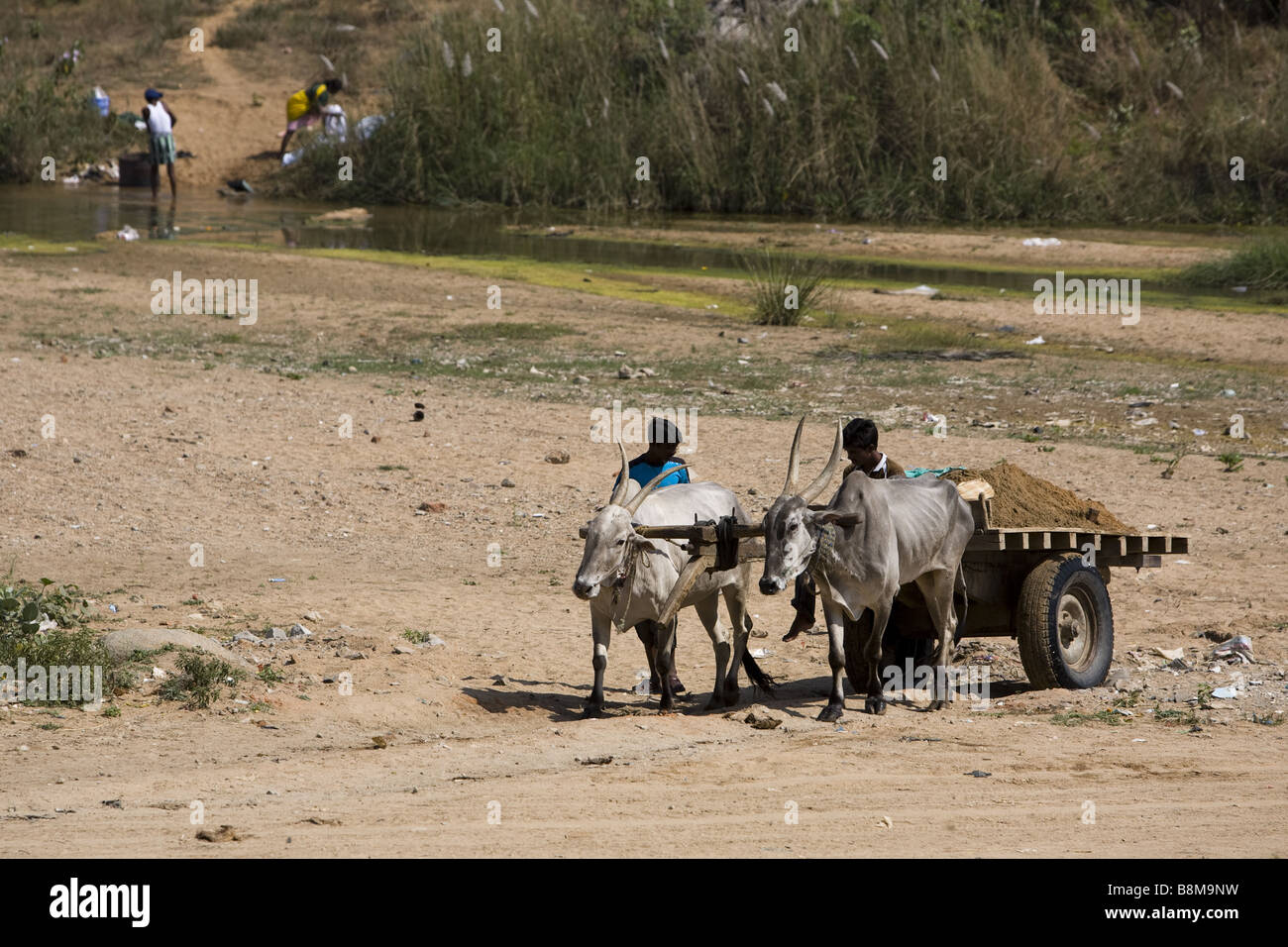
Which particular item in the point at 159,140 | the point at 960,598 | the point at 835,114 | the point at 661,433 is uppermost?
the point at 835,114

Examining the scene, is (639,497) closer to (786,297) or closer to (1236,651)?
(1236,651)

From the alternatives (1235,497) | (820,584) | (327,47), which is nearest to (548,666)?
(820,584)

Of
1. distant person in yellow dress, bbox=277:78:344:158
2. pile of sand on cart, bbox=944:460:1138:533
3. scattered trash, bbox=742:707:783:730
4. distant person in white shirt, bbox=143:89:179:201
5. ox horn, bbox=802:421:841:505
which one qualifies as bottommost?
scattered trash, bbox=742:707:783:730

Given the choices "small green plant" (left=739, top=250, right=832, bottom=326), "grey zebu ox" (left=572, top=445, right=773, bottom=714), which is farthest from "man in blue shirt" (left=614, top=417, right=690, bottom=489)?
"small green plant" (left=739, top=250, right=832, bottom=326)

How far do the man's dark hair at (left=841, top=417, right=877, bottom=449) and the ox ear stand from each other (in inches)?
30.1

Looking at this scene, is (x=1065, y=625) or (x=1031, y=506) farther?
(x=1031, y=506)

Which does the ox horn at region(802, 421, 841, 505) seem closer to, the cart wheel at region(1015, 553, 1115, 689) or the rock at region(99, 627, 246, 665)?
the cart wheel at region(1015, 553, 1115, 689)

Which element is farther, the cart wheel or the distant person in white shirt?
the distant person in white shirt

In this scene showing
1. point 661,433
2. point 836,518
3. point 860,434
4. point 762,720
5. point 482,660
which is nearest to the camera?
point 836,518

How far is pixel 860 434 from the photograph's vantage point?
7418 mm

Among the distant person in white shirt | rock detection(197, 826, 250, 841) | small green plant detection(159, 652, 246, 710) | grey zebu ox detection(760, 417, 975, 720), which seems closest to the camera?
rock detection(197, 826, 250, 841)

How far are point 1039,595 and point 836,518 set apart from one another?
1262 millimetres

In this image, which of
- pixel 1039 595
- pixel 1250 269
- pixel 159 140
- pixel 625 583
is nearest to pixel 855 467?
pixel 1039 595

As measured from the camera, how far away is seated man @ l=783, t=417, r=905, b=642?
23.7 ft
